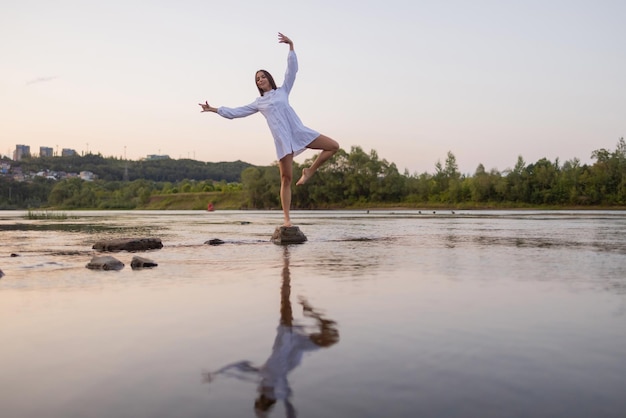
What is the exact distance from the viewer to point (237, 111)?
12.7 m

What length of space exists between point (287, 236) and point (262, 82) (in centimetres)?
368

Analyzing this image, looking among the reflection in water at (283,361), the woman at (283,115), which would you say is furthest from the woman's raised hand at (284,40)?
the reflection in water at (283,361)

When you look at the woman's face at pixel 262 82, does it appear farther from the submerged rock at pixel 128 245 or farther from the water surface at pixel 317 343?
the water surface at pixel 317 343

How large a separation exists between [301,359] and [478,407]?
1200 millimetres

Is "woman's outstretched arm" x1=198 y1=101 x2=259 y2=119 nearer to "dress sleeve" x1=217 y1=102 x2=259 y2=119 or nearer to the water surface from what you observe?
"dress sleeve" x1=217 y1=102 x2=259 y2=119

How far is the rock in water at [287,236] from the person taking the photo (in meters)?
13.7

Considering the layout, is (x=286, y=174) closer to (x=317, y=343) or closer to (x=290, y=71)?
(x=290, y=71)

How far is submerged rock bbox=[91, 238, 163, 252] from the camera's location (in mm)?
12227

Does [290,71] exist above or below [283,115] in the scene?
above

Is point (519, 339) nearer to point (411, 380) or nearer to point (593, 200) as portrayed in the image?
point (411, 380)


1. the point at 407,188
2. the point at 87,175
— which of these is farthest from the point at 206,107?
the point at 87,175

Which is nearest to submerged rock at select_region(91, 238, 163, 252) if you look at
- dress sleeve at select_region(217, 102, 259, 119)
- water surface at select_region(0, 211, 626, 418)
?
dress sleeve at select_region(217, 102, 259, 119)

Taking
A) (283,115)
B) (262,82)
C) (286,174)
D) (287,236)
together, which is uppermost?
(262,82)

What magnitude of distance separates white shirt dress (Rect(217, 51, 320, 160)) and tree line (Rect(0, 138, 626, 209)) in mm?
89313
